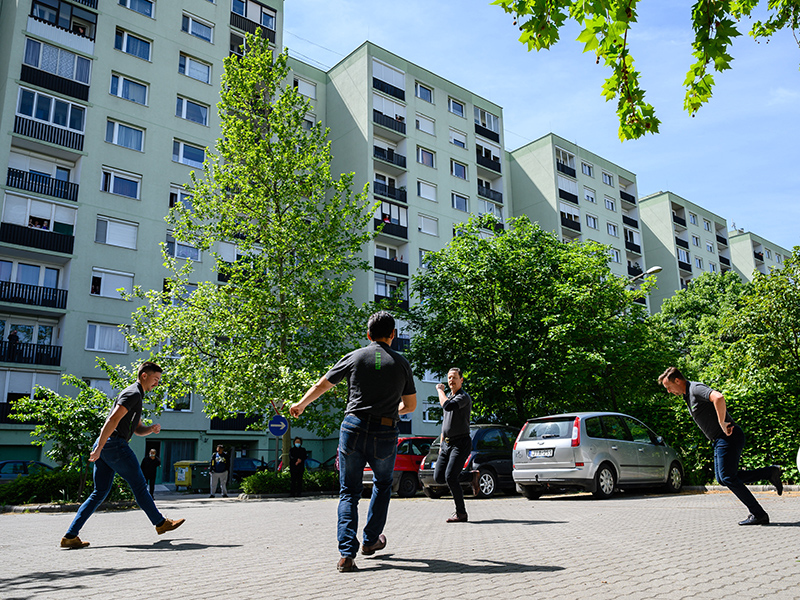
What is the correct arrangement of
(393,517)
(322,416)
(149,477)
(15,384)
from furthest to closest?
1. (15,384)
2. (322,416)
3. (149,477)
4. (393,517)

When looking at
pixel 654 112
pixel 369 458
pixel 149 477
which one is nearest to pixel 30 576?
pixel 369 458

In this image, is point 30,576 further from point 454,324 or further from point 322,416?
point 454,324

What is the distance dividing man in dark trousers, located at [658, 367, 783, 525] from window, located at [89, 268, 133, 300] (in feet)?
96.1

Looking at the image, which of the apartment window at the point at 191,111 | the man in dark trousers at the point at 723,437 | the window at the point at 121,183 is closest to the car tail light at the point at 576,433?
the man in dark trousers at the point at 723,437

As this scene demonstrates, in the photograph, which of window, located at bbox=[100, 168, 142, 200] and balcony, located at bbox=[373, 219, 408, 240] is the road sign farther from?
balcony, located at bbox=[373, 219, 408, 240]

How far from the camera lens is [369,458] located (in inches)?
208

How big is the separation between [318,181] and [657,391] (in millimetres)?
15441

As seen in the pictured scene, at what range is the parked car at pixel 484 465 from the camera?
15.8 metres

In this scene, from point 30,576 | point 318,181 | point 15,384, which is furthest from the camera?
point 15,384

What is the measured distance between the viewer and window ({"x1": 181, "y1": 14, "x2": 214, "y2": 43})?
1510 inches

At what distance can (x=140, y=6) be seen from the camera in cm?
3659

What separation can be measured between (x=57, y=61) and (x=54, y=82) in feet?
4.04

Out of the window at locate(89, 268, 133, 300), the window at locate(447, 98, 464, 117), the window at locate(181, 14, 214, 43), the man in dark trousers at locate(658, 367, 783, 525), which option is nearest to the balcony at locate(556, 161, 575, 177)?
the window at locate(447, 98, 464, 117)

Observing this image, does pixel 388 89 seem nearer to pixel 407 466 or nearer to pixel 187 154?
pixel 187 154
